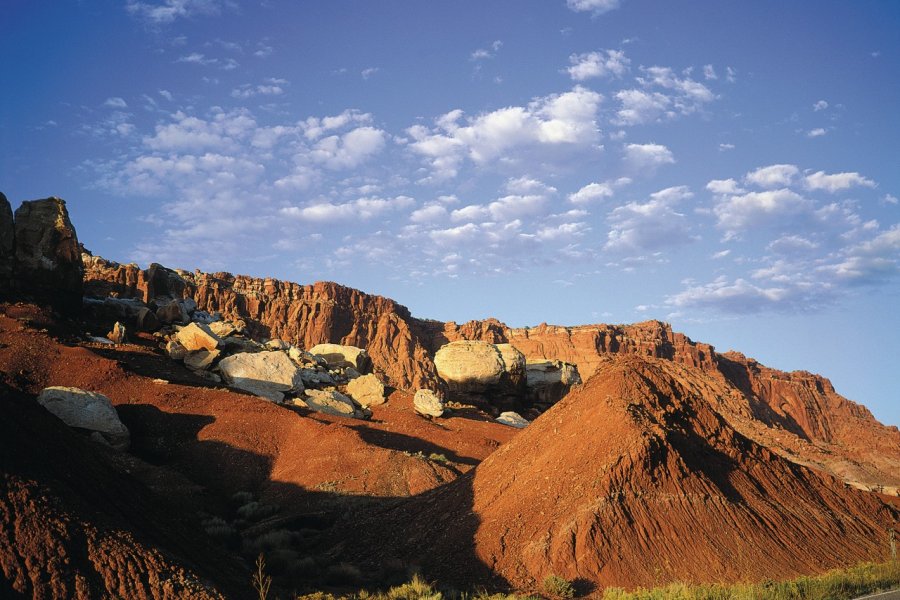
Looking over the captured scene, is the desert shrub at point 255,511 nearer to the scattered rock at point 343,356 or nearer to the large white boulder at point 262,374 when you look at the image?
the large white boulder at point 262,374

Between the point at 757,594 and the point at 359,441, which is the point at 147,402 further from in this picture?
the point at 757,594

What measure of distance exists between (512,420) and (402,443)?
14.6m

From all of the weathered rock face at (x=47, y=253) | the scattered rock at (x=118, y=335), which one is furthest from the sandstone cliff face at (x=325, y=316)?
the scattered rock at (x=118, y=335)

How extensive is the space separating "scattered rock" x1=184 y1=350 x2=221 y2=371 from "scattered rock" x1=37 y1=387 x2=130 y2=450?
11473 mm

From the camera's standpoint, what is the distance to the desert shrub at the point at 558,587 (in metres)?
12.0

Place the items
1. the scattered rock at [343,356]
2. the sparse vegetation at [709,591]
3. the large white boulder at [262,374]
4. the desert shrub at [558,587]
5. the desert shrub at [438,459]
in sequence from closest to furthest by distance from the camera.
Result: the sparse vegetation at [709,591]
the desert shrub at [558,587]
the desert shrub at [438,459]
the large white boulder at [262,374]
the scattered rock at [343,356]

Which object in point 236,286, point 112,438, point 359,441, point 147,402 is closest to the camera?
point 112,438

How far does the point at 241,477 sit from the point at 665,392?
1609cm

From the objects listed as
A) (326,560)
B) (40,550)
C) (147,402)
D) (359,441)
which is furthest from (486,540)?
(147,402)

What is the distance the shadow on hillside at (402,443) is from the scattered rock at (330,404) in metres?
4.96

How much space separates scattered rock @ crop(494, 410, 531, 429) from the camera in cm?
4225

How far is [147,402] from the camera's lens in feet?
93.6

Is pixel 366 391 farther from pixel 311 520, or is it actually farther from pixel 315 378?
pixel 311 520

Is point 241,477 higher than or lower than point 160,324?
lower
